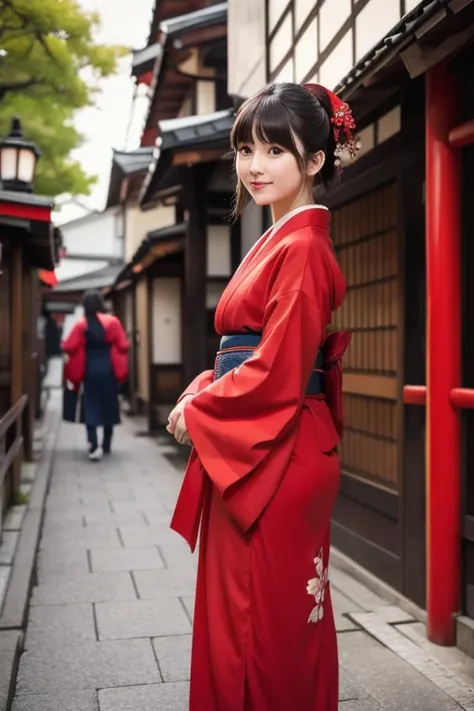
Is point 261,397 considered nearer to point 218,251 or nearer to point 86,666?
point 86,666

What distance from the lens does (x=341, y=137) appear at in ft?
9.09

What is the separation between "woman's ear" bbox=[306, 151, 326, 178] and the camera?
267 centimetres

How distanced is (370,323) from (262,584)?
338cm

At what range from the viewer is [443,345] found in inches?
165

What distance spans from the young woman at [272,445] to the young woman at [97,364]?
8.67 m

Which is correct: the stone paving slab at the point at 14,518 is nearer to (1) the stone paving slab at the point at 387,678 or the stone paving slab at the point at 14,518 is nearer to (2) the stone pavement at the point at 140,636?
(2) the stone pavement at the point at 140,636

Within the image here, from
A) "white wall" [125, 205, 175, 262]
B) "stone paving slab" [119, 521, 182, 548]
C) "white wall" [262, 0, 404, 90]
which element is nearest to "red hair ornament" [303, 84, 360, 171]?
"white wall" [262, 0, 404, 90]

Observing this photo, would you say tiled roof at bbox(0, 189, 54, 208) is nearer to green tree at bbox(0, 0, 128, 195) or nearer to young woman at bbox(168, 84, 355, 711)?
young woman at bbox(168, 84, 355, 711)

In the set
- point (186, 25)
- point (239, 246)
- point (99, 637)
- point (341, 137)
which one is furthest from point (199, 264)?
point (341, 137)

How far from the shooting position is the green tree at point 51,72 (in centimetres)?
1427

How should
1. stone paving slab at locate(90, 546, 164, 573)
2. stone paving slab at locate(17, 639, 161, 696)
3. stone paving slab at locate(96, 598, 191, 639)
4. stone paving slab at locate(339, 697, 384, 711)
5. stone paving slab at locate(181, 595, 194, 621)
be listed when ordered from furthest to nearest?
stone paving slab at locate(90, 546, 164, 573), stone paving slab at locate(181, 595, 194, 621), stone paving slab at locate(96, 598, 191, 639), stone paving slab at locate(17, 639, 161, 696), stone paving slab at locate(339, 697, 384, 711)

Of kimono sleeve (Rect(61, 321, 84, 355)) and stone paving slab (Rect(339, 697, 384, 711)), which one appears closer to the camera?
stone paving slab (Rect(339, 697, 384, 711))

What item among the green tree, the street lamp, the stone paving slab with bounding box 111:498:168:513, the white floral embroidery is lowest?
the stone paving slab with bounding box 111:498:168:513

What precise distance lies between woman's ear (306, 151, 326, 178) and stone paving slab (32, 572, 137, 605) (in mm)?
3585
